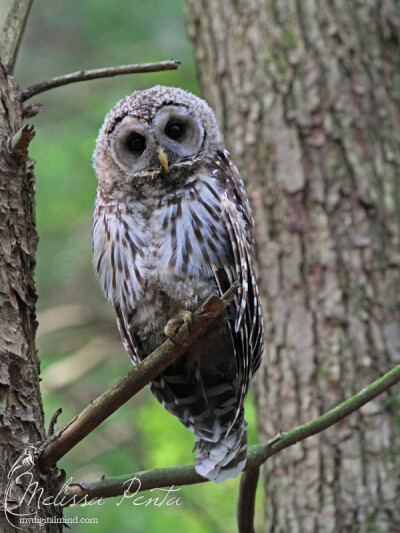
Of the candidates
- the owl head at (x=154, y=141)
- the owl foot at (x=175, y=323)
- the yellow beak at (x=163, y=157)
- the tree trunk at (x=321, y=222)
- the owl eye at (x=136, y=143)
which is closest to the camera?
the owl foot at (x=175, y=323)

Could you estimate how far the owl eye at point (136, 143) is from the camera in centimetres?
317

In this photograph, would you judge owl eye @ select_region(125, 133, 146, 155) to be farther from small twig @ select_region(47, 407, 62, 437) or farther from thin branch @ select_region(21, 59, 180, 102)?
small twig @ select_region(47, 407, 62, 437)

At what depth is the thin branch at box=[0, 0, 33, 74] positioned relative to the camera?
102 inches

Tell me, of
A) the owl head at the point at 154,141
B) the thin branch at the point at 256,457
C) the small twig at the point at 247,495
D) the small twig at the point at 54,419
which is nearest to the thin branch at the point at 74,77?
the owl head at the point at 154,141

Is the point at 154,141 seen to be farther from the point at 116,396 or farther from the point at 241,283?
the point at 116,396

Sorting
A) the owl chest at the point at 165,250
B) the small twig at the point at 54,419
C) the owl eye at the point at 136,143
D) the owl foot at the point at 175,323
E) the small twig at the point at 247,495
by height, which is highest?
the owl eye at the point at 136,143

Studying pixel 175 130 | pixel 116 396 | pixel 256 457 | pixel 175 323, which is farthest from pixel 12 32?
pixel 256 457

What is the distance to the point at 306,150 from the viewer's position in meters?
4.13

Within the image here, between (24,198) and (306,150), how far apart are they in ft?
6.95

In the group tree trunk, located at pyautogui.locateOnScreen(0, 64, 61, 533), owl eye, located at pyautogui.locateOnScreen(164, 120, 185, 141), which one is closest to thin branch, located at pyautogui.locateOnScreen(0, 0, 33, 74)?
tree trunk, located at pyautogui.locateOnScreen(0, 64, 61, 533)

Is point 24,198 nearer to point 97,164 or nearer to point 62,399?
point 97,164

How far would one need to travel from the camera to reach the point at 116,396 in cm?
209

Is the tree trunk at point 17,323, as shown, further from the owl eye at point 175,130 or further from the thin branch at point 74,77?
the owl eye at point 175,130

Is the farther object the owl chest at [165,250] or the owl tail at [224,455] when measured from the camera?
the owl chest at [165,250]
